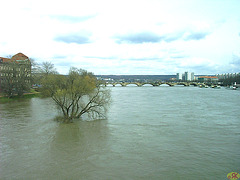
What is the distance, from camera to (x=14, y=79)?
37.8 m

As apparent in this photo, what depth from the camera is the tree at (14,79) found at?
3712 cm

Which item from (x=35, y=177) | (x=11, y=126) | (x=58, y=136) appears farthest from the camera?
(x=11, y=126)

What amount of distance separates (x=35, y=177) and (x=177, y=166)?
5.93 meters

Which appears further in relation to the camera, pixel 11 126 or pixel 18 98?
pixel 18 98

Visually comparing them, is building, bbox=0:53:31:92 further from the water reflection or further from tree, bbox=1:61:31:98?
the water reflection

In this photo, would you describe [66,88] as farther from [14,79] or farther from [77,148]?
[14,79]

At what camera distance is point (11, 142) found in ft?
44.9

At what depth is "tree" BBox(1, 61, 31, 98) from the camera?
122ft

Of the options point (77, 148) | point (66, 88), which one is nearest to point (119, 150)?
point (77, 148)

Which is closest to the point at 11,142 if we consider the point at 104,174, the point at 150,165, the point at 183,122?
the point at 104,174

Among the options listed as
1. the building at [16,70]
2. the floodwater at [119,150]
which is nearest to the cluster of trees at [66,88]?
the building at [16,70]

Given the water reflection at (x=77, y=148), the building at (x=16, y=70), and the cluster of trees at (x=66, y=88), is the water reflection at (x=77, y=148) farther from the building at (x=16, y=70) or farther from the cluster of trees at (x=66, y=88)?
the building at (x=16, y=70)

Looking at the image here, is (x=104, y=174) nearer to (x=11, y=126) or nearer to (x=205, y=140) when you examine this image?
(x=205, y=140)

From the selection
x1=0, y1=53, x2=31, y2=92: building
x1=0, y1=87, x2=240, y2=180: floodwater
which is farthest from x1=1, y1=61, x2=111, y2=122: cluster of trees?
x1=0, y1=87, x2=240, y2=180: floodwater
